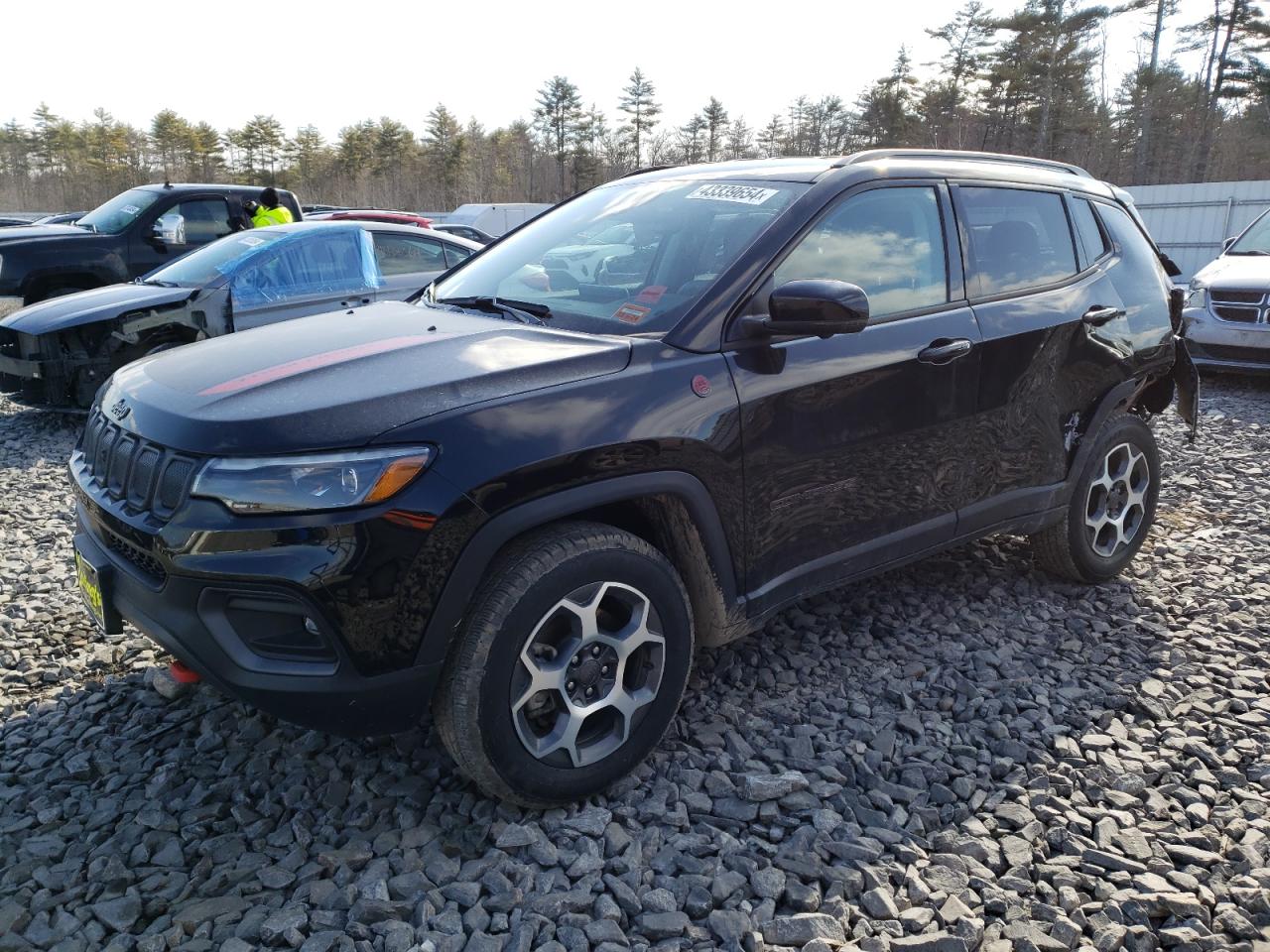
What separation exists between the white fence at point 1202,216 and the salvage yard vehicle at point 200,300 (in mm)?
16407

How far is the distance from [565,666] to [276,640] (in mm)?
751

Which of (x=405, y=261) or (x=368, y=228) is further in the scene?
(x=405, y=261)

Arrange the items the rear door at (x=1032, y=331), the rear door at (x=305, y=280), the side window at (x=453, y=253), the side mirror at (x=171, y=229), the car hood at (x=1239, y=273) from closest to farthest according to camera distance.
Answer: the rear door at (x=1032, y=331) < the rear door at (x=305, y=280) < the side window at (x=453, y=253) < the car hood at (x=1239, y=273) < the side mirror at (x=171, y=229)

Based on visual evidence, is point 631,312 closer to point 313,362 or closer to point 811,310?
point 811,310

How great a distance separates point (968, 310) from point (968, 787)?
1738mm

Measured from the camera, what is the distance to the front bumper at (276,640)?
2.20m

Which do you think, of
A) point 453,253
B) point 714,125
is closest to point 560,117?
point 714,125

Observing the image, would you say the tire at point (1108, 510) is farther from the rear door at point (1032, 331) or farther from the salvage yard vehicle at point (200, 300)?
the salvage yard vehicle at point (200, 300)

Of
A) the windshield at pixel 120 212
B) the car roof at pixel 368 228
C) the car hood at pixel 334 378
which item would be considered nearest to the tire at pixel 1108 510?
the car hood at pixel 334 378

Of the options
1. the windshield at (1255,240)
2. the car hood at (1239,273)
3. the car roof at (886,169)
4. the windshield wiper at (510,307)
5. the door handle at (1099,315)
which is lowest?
the car hood at (1239,273)

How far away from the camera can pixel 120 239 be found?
1042cm

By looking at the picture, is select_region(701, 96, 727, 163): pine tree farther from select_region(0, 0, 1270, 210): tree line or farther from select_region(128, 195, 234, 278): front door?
select_region(128, 195, 234, 278): front door

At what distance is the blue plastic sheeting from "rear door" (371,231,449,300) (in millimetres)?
112

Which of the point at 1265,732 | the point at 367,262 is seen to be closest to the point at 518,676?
the point at 1265,732
